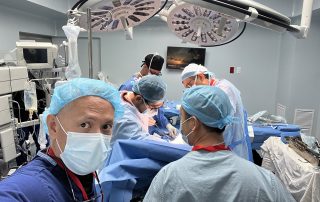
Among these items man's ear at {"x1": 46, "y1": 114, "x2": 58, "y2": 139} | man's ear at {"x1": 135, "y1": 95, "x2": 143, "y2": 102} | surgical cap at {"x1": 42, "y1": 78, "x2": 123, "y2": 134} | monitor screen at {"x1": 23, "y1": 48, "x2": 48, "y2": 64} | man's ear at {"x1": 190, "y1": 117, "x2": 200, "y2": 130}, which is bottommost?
man's ear at {"x1": 190, "y1": 117, "x2": 200, "y2": 130}

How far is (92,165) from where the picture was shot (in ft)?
2.93

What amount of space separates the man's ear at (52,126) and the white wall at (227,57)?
4.59m

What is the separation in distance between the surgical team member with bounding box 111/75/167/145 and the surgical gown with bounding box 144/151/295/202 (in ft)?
2.40

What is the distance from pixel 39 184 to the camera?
69cm

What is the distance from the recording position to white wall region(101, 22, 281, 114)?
5.26 m

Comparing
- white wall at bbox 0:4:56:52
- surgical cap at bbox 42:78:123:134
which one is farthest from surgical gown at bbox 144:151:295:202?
white wall at bbox 0:4:56:52

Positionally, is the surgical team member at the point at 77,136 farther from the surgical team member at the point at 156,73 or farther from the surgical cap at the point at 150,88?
the surgical team member at the point at 156,73

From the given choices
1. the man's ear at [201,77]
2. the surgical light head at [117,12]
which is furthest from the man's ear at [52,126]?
the man's ear at [201,77]

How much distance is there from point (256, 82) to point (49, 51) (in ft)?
13.9

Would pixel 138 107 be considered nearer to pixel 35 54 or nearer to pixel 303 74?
pixel 35 54

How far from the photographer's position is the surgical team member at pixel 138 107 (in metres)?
1.81

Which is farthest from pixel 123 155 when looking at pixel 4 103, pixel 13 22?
pixel 13 22

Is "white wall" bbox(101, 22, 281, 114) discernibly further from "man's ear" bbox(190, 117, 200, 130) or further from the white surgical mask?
the white surgical mask

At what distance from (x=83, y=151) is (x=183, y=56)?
15.2 feet
